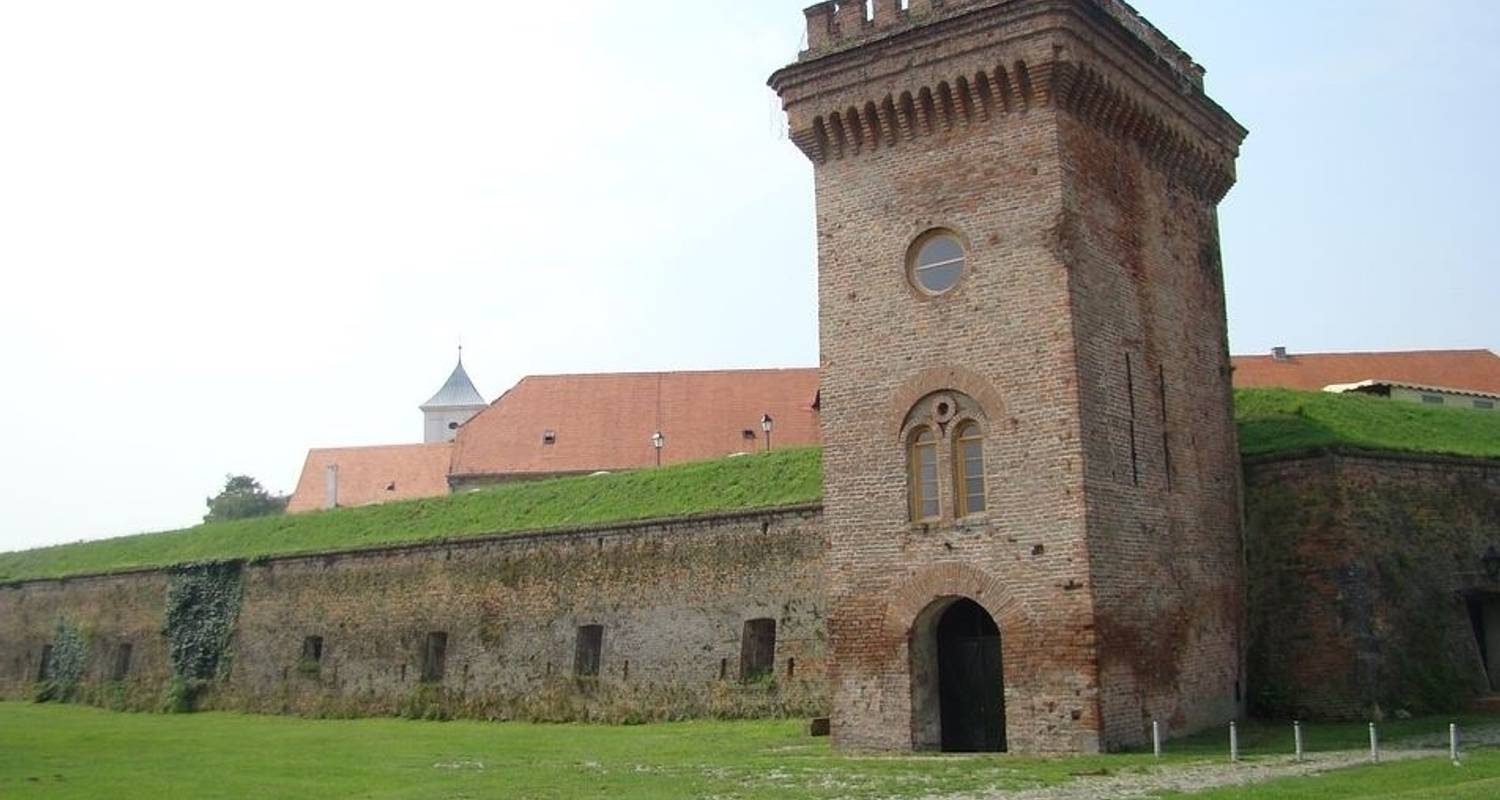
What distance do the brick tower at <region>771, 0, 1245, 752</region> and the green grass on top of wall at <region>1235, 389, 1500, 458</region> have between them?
3271 millimetres

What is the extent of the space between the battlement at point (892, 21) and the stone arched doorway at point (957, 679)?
766cm

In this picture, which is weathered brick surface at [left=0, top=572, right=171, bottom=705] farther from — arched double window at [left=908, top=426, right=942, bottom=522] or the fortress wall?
arched double window at [left=908, top=426, right=942, bottom=522]

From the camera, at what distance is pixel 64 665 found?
129 ft

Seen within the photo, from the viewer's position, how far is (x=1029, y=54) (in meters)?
17.2

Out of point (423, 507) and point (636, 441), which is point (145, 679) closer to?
point (423, 507)

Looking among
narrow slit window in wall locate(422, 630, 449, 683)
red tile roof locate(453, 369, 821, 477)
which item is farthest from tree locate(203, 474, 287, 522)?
narrow slit window in wall locate(422, 630, 449, 683)

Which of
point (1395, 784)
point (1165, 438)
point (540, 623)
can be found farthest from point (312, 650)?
point (1395, 784)

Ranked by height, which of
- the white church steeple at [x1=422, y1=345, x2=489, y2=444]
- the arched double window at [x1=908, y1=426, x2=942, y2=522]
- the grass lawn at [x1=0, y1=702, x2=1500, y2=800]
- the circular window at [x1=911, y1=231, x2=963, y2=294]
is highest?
the white church steeple at [x1=422, y1=345, x2=489, y2=444]

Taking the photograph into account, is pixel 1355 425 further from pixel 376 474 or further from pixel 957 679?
pixel 376 474

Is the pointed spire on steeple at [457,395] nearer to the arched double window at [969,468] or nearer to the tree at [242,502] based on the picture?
the tree at [242,502]

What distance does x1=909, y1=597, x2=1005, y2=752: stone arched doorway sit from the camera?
1791cm

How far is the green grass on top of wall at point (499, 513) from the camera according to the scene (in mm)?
27359

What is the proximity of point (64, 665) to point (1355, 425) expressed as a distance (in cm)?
3504

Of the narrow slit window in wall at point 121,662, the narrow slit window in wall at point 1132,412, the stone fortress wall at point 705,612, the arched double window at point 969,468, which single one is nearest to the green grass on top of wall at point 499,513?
the stone fortress wall at point 705,612
